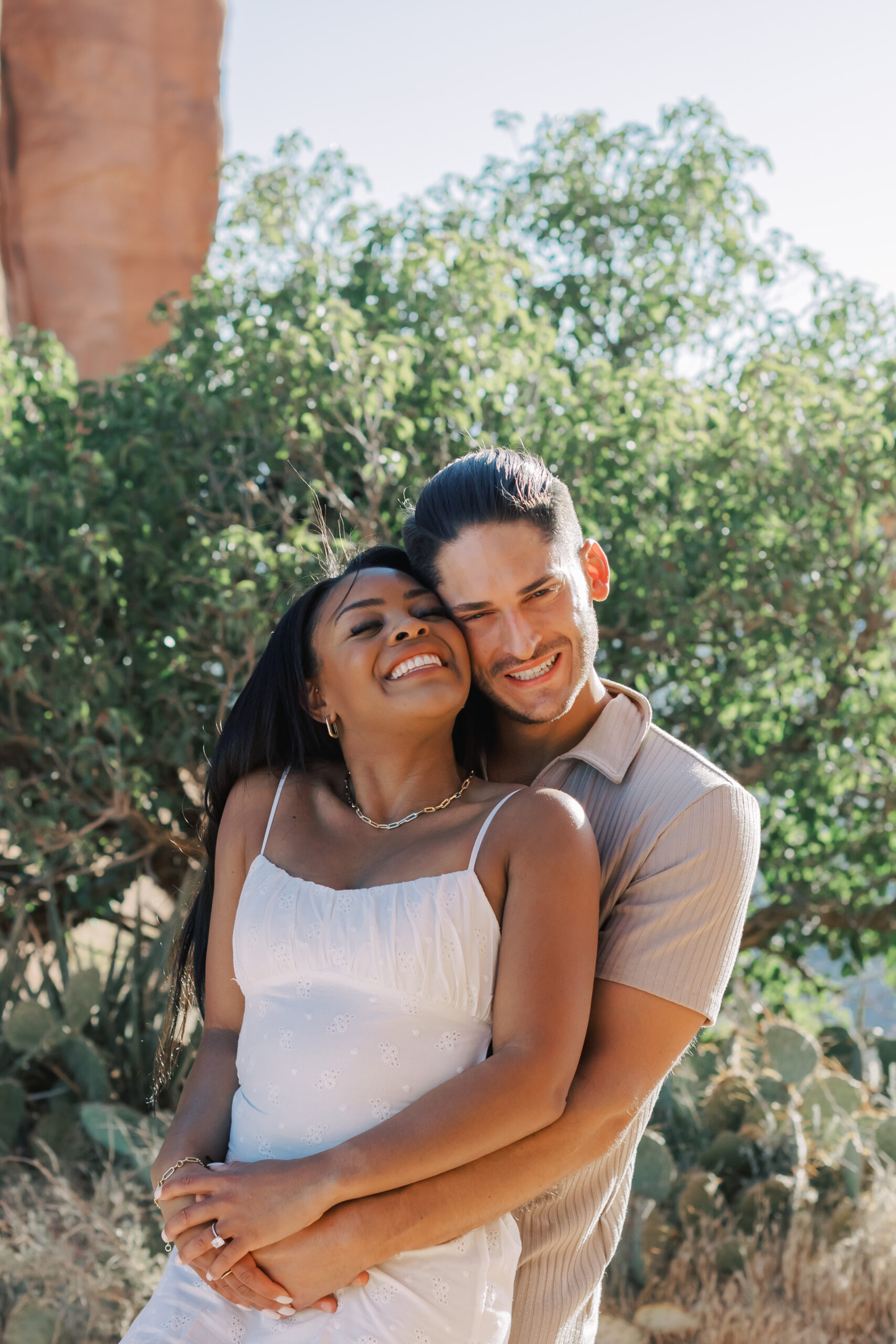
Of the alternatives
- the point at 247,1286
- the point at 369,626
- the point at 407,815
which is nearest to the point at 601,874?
the point at 407,815

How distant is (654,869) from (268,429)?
2.99m

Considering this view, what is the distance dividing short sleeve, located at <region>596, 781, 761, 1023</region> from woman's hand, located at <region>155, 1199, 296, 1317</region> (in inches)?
27.4

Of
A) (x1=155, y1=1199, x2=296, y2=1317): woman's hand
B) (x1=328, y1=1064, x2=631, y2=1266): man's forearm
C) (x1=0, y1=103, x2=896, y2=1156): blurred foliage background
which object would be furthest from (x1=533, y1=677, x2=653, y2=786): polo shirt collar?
(x1=0, y1=103, x2=896, y2=1156): blurred foliage background

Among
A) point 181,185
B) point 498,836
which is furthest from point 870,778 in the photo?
point 181,185

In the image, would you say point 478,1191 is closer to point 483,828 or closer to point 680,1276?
point 483,828

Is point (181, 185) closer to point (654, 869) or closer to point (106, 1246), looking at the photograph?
point (106, 1246)

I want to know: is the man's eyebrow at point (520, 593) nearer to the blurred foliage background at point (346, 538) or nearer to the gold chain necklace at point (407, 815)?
the gold chain necklace at point (407, 815)

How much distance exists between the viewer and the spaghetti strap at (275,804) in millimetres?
2293

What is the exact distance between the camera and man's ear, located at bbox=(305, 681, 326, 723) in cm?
243

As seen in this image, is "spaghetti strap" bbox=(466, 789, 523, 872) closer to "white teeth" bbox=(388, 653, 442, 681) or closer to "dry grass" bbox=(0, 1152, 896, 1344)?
"white teeth" bbox=(388, 653, 442, 681)

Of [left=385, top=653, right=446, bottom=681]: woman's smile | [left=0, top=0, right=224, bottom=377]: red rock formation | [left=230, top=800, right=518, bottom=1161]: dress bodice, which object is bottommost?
[left=230, top=800, right=518, bottom=1161]: dress bodice

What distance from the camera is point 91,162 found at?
1262 cm

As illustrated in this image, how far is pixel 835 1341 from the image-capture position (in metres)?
3.46

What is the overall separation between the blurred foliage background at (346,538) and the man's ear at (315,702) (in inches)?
64.5
